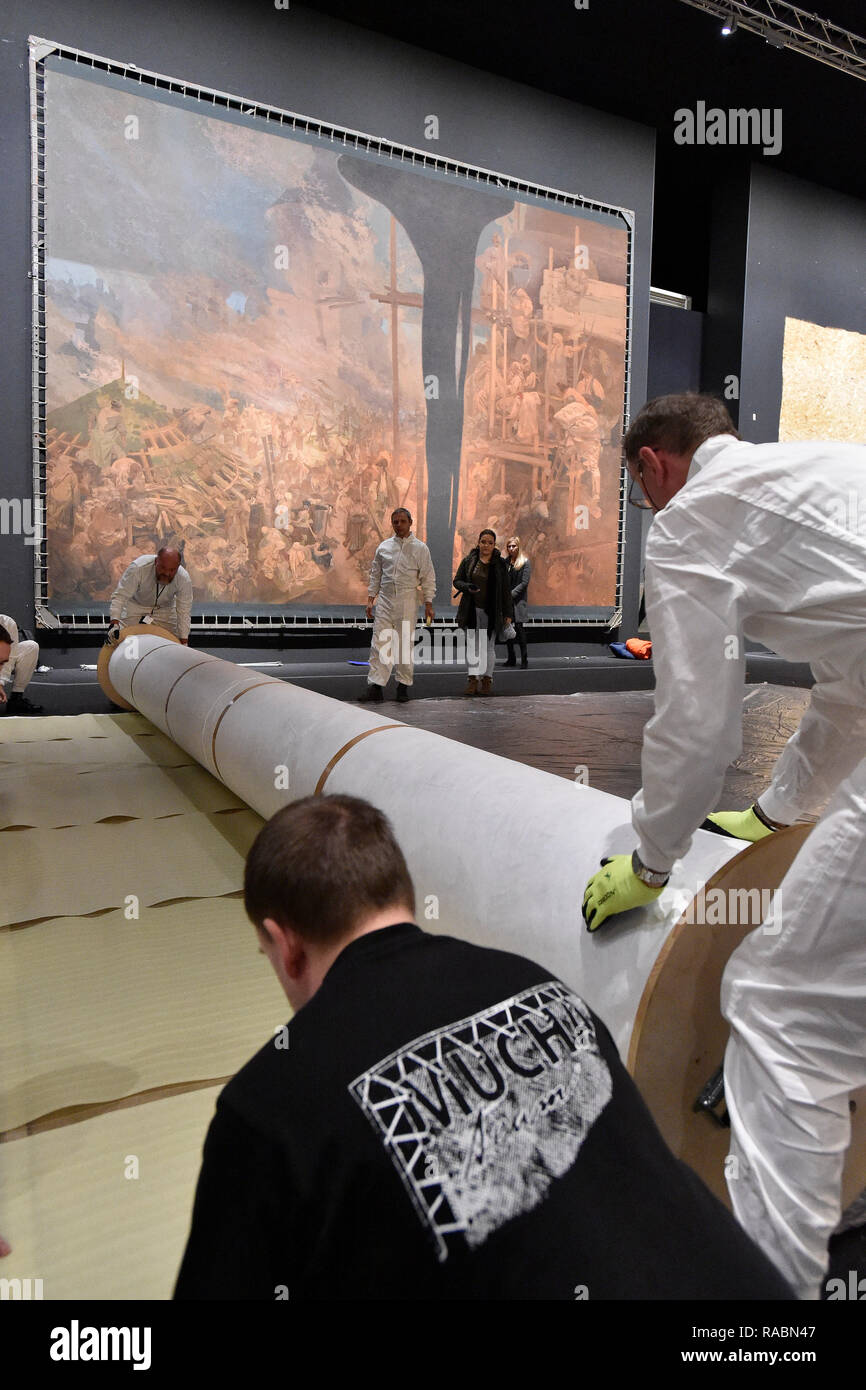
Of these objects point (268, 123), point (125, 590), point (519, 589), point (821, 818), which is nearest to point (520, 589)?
point (519, 589)

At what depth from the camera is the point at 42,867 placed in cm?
303

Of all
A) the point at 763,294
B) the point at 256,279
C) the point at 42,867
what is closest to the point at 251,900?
the point at 42,867

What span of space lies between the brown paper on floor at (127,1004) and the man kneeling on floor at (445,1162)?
3.69 feet

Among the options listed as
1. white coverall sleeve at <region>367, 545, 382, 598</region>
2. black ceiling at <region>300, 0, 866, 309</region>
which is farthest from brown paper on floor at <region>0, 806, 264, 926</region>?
black ceiling at <region>300, 0, 866, 309</region>

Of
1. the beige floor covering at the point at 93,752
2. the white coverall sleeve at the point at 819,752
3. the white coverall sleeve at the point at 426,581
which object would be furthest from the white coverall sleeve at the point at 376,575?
the white coverall sleeve at the point at 819,752

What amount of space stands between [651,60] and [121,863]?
10985 mm

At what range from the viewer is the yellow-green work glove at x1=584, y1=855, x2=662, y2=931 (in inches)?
57.2

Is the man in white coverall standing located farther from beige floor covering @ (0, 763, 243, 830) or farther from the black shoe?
the black shoe

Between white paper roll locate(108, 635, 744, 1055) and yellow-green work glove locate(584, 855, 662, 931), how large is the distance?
4 centimetres

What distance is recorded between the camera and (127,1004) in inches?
84.6

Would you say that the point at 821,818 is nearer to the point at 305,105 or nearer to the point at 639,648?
the point at 639,648

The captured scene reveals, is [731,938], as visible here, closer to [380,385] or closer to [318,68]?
[380,385]

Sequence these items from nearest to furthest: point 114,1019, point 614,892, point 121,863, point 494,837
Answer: point 614,892
point 494,837
point 114,1019
point 121,863

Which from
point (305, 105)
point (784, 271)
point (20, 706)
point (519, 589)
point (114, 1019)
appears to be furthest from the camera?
point (784, 271)
